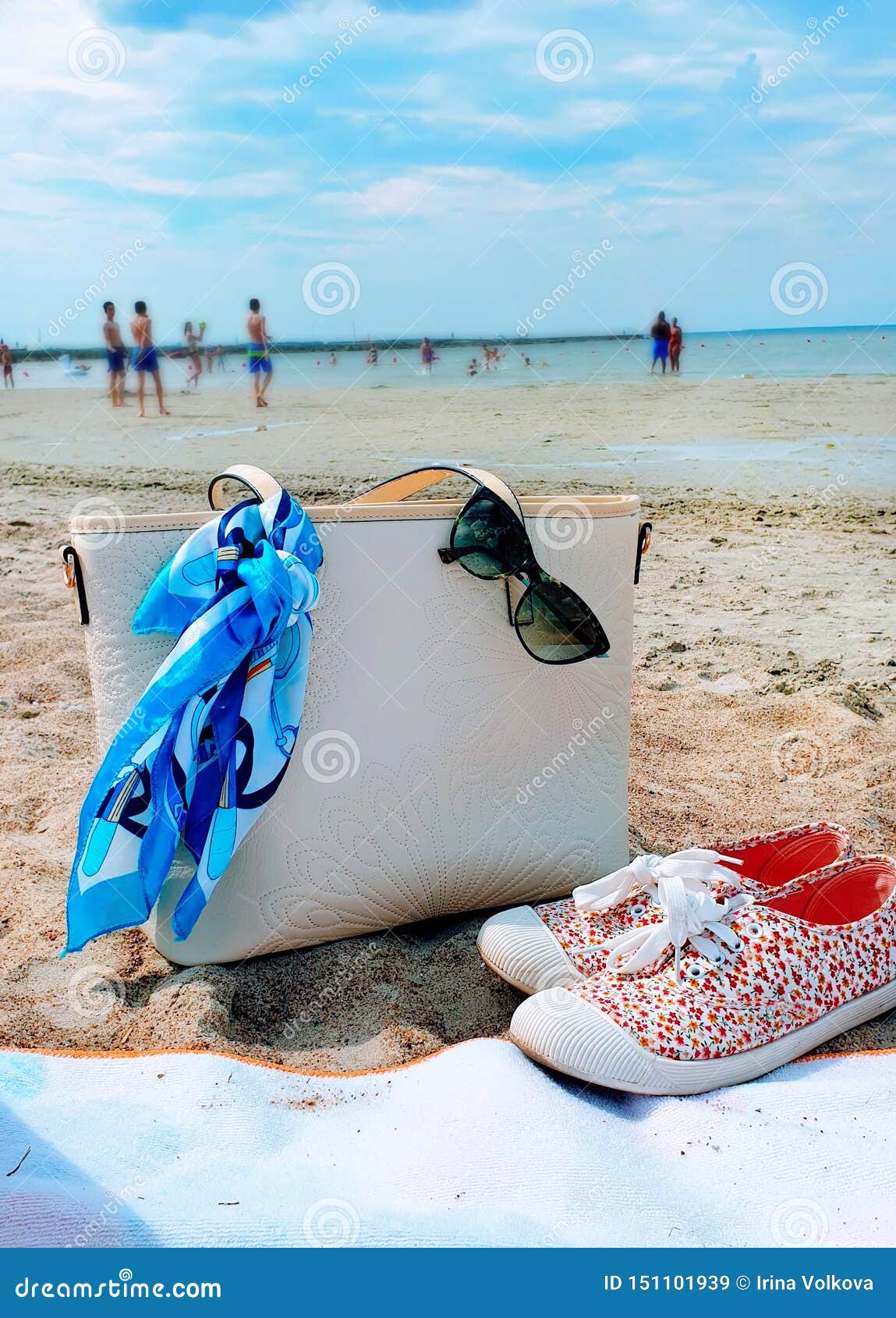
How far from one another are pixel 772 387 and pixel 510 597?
13.9 m

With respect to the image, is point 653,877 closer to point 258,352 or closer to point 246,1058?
point 246,1058

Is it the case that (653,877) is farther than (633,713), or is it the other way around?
(633,713)

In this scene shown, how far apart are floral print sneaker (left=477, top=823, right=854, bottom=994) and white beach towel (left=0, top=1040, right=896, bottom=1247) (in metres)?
0.16

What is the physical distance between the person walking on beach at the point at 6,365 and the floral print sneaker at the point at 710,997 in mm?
17344

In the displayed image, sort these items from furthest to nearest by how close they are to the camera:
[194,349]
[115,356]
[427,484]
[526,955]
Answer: [194,349] < [115,356] < [427,484] < [526,955]

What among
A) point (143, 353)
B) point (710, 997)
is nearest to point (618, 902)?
point (710, 997)

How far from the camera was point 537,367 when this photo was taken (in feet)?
65.5

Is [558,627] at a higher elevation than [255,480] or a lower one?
lower

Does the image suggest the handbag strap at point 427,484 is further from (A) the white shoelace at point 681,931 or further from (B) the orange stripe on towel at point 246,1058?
(B) the orange stripe on towel at point 246,1058

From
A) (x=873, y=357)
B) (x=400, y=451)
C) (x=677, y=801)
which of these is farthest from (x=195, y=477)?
(x=873, y=357)

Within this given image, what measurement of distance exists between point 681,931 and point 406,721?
58cm

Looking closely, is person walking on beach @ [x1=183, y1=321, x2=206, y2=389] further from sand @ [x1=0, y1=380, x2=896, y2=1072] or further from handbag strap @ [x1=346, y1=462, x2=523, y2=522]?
handbag strap @ [x1=346, y1=462, x2=523, y2=522]

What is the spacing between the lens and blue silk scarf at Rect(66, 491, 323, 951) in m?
1.56

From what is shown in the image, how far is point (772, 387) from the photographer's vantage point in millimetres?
14352
